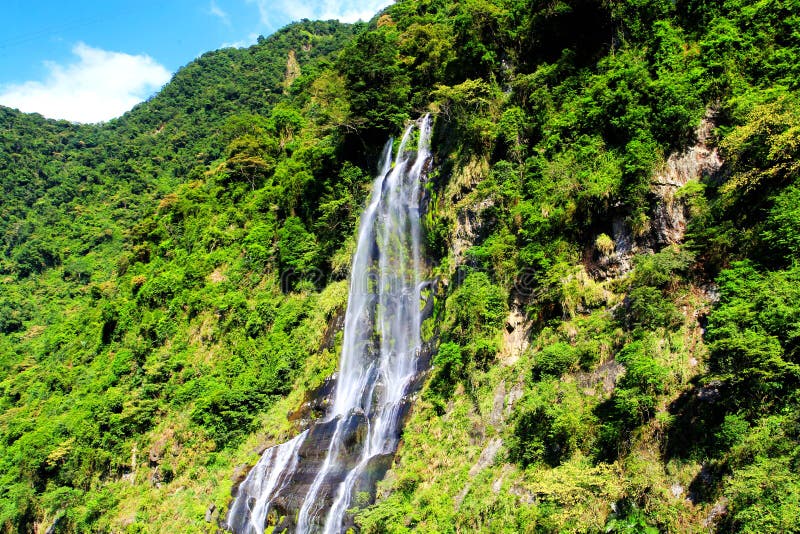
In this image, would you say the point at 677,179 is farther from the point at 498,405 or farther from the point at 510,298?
the point at 498,405

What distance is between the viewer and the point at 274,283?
26797 mm

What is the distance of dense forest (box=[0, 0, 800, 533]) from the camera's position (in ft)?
29.8

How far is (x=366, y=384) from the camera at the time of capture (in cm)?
1797

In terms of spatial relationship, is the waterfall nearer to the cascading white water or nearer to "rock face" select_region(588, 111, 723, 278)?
the cascading white water

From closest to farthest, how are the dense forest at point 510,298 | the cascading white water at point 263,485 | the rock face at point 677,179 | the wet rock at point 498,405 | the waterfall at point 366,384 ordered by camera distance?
1. the dense forest at point 510,298
2. the rock face at point 677,179
3. the wet rock at point 498,405
4. the waterfall at point 366,384
5. the cascading white water at point 263,485

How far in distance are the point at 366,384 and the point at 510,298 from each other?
249 inches

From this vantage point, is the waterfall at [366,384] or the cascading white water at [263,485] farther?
the cascading white water at [263,485]

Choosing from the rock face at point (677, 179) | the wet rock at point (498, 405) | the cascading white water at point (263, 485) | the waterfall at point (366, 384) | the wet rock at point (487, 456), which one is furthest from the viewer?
the cascading white water at point (263, 485)

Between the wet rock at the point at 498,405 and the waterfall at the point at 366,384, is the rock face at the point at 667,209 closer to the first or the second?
the wet rock at the point at 498,405

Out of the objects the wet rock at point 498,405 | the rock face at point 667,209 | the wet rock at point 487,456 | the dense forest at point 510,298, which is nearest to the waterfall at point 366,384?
the dense forest at point 510,298

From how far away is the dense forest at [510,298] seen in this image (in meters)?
9.08

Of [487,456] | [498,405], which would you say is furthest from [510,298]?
[487,456]

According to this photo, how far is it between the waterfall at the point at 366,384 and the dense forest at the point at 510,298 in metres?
1.14

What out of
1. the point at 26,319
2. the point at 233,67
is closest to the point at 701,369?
the point at 26,319
